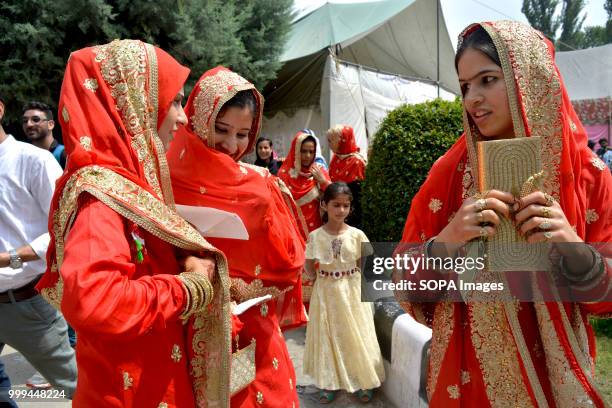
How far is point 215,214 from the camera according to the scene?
1.75 metres

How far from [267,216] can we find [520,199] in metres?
1.21

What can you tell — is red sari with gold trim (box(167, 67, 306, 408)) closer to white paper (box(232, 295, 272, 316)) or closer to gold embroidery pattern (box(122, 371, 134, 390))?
white paper (box(232, 295, 272, 316))

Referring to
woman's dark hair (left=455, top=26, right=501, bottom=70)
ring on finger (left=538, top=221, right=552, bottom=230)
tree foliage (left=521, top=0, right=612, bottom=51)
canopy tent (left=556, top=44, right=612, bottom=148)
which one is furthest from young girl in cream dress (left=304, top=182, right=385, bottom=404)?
tree foliage (left=521, top=0, right=612, bottom=51)

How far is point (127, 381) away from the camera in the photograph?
1382 mm

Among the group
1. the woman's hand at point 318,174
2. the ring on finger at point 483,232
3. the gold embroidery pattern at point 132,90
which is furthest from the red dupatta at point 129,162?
the woman's hand at point 318,174

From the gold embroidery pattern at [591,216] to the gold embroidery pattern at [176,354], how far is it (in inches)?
49.3

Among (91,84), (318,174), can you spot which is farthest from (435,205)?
(318,174)

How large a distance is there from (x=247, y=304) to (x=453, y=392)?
34.0 inches

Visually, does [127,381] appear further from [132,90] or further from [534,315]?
[534,315]

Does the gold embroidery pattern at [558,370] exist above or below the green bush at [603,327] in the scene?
below

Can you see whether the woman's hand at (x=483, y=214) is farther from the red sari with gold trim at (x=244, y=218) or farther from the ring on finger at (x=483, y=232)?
the red sari with gold trim at (x=244, y=218)

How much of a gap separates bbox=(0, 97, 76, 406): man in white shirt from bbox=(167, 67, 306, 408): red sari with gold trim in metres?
1.39

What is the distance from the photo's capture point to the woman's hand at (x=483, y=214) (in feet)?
3.85

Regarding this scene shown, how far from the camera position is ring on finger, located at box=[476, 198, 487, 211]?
119 centimetres
